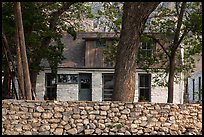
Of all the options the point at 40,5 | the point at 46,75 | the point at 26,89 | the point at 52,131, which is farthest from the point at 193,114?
the point at 46,75

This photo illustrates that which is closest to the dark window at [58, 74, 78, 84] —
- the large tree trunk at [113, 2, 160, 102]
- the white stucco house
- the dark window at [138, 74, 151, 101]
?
the white stucco house

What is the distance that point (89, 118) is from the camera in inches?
492

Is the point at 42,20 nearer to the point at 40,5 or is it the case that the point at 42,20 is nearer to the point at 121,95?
the point at 40,5

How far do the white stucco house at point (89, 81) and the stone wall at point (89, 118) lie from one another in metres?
14.6

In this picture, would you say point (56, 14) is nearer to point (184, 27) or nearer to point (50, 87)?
point (184, 27)

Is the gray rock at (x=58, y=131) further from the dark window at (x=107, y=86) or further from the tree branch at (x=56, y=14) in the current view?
the dark window at (x=107, y=86)

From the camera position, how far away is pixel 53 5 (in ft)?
68.7

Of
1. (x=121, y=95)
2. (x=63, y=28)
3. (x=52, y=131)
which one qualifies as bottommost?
(x=52, y=131)

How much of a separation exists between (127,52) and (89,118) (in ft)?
7.96

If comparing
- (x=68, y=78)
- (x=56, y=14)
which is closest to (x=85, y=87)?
(x=68, y=78)

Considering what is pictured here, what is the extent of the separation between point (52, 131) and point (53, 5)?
32.8 feet

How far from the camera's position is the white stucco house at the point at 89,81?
90.4 ft

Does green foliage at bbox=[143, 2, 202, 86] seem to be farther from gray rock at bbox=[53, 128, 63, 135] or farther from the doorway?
gray rock at bbox=[53, 128, 63, 135]

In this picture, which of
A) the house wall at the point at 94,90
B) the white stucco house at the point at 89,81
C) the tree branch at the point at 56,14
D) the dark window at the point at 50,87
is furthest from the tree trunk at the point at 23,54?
the dark window at the point at 50,87
